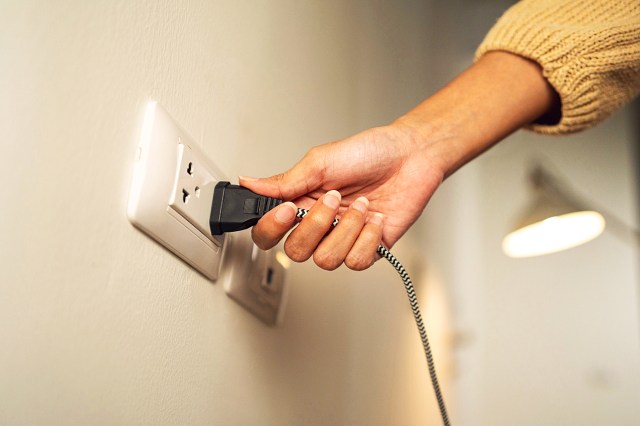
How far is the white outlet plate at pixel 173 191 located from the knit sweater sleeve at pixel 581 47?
17.6 inches

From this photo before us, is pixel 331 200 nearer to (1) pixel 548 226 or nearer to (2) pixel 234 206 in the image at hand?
(2) pixel 234 206

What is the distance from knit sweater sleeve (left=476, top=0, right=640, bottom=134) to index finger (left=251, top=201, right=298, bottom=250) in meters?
0.42

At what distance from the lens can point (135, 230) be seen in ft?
1.47

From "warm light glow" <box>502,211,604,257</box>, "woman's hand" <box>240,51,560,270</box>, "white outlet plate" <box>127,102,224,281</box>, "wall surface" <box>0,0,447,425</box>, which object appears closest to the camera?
"wall surface" <box>0,0,447,425</box>

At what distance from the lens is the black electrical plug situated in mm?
535

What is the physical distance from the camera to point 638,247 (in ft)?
6.65

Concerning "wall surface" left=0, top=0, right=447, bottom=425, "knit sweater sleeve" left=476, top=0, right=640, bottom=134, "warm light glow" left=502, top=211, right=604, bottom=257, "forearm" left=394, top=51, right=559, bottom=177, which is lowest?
"wall surface" left=0, top=0, right=447, bottom=425

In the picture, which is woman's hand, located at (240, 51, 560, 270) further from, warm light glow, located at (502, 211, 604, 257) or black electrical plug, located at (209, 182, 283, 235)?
warm light glow, located at (502, 211, 604, 257)

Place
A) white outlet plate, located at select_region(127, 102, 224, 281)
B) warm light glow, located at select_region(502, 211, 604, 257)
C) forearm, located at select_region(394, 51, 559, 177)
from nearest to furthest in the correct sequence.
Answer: white outlet plate, located at select_region(127, 102, 224, 281) → forearm, located at select_region(394, 51, 559, 177) → warm light glow, located at select_region(502, 211, 604, 257)

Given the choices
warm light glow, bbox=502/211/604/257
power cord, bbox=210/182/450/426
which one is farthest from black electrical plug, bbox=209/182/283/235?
warm light glow, bbox=502/211/604/257

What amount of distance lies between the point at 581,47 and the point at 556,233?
3.75 ft

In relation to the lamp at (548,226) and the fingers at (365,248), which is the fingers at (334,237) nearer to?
the fingers at (365,248)

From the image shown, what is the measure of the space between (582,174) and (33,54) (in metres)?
2.13

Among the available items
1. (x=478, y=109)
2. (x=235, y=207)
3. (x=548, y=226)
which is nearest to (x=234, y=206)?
(x=235, y=207)
